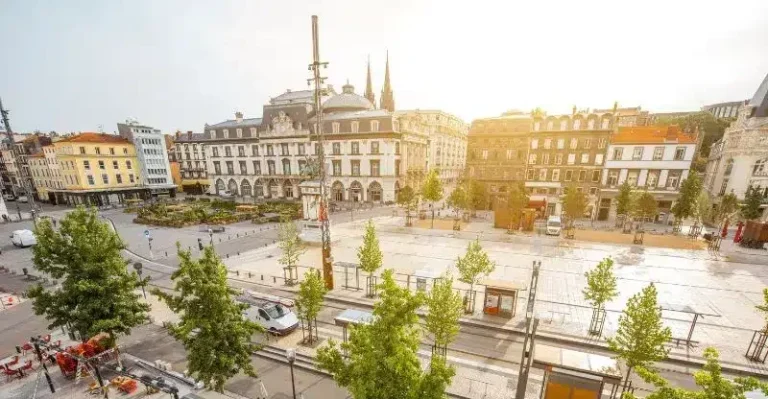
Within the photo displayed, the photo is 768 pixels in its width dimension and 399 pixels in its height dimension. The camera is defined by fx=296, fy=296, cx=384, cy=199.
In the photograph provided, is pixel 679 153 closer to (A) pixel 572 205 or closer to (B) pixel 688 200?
(B) pixel 688 200

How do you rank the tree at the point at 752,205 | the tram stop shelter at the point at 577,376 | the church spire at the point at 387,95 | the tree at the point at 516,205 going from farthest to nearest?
the church spire at the point at 387,95 < the tree at the point at 516,205 < the tree at the point at 752,205 < the tram stop shelter at the point at 577,376

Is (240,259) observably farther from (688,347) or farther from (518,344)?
(688,347)

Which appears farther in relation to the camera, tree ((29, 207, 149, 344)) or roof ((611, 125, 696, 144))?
roof ((611, 125, 696, 144))

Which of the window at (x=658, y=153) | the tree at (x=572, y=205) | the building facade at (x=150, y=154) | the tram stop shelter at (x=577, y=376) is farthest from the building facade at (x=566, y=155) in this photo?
the building facade at (x=150, y=154)

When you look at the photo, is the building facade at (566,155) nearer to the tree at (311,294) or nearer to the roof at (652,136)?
the roof at (652,136)

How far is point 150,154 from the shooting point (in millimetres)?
65688

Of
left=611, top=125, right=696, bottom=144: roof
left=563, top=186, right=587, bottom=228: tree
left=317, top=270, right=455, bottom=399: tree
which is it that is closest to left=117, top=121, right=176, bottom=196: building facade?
left=317, top=270, right=455, bottom=399: tree

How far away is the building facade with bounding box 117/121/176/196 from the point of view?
210 ft

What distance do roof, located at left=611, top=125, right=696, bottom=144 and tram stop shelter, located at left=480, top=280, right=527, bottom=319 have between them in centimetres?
3788

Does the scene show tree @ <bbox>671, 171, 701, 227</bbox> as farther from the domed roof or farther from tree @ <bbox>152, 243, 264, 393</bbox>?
the domed roof

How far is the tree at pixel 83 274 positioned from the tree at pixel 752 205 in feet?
185

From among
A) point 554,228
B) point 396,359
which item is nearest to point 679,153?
point 554,228

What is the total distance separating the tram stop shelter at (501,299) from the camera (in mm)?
17422

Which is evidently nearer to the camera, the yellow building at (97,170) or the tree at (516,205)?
the tree at (516,205)
